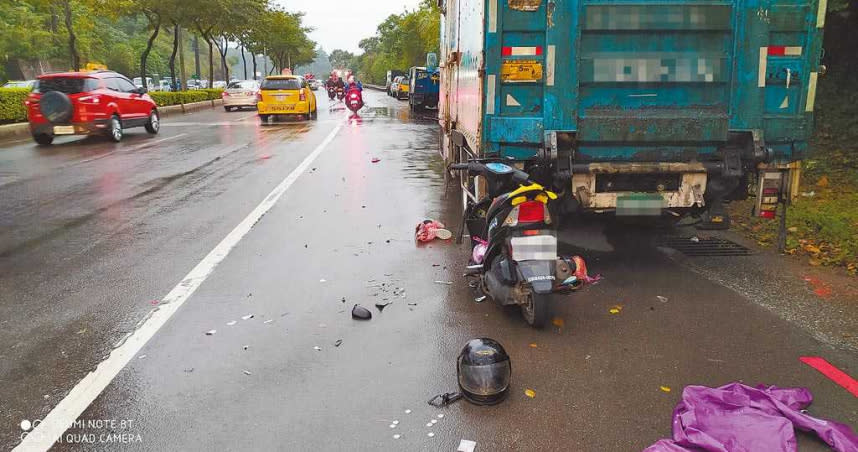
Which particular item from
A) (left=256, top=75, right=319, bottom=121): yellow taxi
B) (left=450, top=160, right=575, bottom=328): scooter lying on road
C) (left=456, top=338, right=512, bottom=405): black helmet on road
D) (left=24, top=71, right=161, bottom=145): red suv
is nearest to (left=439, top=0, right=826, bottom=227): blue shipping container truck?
(left=450, top=160, right=575, bottom=328): scooter lying on road

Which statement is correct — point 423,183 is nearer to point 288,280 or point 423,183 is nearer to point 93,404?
point 288,280

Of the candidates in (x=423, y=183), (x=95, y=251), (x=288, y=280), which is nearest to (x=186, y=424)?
(x=288, y=280)

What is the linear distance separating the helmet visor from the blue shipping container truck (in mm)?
2339

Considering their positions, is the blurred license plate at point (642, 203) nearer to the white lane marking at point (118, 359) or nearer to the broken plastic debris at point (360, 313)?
the broken plastic debris at point (360, 313)

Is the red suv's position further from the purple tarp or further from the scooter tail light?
the purple tarp

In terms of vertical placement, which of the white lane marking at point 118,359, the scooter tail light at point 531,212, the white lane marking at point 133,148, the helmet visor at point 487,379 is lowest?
the white lane marking at point 118,359

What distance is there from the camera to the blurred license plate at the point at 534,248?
4.39m

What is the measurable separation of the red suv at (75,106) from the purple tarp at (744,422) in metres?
16.3

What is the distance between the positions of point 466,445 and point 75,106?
16090 mm

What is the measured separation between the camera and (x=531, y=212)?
4.45 metres

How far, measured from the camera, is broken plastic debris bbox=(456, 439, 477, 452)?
3041 millimetres

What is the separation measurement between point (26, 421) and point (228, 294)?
201cm

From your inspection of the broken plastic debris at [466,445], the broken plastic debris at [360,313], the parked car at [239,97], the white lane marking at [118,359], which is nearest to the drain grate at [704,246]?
the broken plastic debris at [360,313]

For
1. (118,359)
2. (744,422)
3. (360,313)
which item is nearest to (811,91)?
(744,422)
